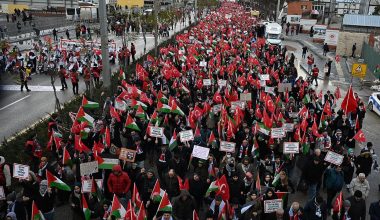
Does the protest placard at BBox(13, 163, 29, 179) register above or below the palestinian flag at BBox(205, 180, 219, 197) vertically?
above

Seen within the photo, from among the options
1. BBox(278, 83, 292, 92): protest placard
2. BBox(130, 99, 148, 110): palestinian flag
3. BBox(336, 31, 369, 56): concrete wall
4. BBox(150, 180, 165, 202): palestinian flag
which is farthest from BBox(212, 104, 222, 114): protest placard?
BBox(336, 31, 369, 56): concrete wall

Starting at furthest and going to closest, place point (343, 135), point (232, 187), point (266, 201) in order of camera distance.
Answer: point (343, 135) → point (232, 187) → point (266, 201)

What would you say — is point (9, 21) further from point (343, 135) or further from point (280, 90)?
point (343, 135)

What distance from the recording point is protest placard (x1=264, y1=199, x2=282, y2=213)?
27.9 feet

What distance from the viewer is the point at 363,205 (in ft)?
28.2

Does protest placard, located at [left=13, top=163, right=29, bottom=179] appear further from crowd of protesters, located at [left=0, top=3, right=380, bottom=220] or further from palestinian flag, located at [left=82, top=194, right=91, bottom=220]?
palestinian flag, located at [left=82, top=194, right=91, bottom=220]

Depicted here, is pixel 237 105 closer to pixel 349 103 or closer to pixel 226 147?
pixel 226 147

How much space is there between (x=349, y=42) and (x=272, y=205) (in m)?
33.9

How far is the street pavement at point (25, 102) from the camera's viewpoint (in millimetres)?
17328

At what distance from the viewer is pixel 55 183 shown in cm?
922

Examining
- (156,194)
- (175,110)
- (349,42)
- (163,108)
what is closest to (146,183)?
(156,194)

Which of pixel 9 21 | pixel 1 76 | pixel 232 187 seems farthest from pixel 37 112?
pixel 9 21

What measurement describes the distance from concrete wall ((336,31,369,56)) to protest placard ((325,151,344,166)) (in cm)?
3119

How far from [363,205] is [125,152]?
5.48 meters
